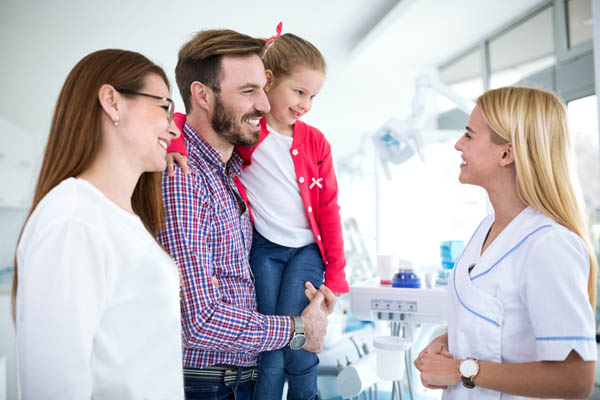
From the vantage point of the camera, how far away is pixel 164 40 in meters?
4.43

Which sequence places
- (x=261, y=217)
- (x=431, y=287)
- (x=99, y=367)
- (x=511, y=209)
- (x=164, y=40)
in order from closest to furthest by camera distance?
(x=99, y=367) → (x=511, y=209) → (x=261, y=217) → (x=431, y=287) → (x=164, y=40)

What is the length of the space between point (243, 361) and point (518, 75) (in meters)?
3.83

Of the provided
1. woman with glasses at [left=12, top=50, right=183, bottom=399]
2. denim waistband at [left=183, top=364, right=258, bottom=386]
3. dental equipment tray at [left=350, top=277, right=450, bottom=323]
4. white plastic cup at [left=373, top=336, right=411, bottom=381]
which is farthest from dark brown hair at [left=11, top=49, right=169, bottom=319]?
dental equipment tray at [left=350, top=277, right=450, bottom=323]

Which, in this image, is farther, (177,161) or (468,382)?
(177,161)

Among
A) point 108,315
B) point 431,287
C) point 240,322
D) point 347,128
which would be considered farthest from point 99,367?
point 347,128

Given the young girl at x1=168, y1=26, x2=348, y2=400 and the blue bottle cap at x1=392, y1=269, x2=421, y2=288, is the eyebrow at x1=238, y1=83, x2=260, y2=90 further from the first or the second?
the blue bottle cap at x1=392, y1=269, x2=421, y2=288

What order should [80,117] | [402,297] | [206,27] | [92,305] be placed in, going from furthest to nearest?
[206,27]
[402,297]
[80,117]
[92,305]

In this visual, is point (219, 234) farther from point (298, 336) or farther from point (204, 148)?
point (298, 336)

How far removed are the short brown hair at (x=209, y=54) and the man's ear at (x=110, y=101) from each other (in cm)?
49

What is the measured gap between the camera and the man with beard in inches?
44.4

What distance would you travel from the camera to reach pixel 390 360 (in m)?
1.64

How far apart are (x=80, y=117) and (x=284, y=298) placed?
84cm

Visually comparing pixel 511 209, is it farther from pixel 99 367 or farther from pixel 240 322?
pixel 99 367

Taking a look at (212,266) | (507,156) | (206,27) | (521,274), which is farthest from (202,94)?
(206,27)
